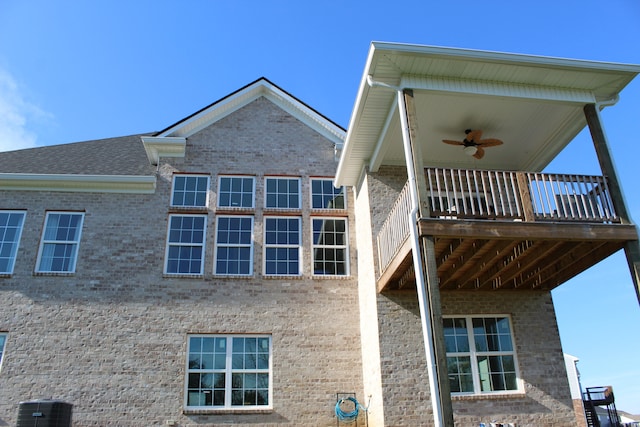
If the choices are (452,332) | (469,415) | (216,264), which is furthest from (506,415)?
(216,264)

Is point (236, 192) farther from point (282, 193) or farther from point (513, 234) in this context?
point (513, 234)

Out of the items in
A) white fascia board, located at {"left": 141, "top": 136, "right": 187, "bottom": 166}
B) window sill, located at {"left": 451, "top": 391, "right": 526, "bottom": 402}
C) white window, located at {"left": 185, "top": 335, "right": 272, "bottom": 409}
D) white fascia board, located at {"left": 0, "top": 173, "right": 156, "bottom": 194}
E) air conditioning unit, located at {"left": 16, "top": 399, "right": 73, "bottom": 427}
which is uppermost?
white fascia board, located at {"left": 141, "top": 136, "right": 187, "bottom": 166}

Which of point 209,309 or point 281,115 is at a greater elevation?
point 281,115

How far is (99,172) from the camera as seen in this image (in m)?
14.6

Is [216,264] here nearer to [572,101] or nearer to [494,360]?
[494,360]

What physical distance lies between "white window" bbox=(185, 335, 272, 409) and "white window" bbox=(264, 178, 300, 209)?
3526 millimetres

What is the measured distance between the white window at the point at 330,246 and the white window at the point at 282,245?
Result: 450 mm

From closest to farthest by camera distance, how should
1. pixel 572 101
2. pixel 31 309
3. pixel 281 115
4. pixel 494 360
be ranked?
pixel 572 101, pixel 494 360, pixel 31 309, pixel 281 115

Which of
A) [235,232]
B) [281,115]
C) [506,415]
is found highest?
[281,115]

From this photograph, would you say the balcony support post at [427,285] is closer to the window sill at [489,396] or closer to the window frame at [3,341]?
the window sill at [489,396]

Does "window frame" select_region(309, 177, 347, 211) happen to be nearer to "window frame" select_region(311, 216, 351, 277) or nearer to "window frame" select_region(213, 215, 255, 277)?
"window frame" select_region(311, 216, 351, 277)

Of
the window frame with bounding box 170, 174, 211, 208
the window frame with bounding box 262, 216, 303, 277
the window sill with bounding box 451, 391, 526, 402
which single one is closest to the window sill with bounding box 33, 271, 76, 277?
the window frame with bounding box 170, 174, 211, 208

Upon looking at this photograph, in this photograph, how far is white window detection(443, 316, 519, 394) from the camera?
11.8 meters

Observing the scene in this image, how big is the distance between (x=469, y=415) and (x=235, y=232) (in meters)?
6.96
